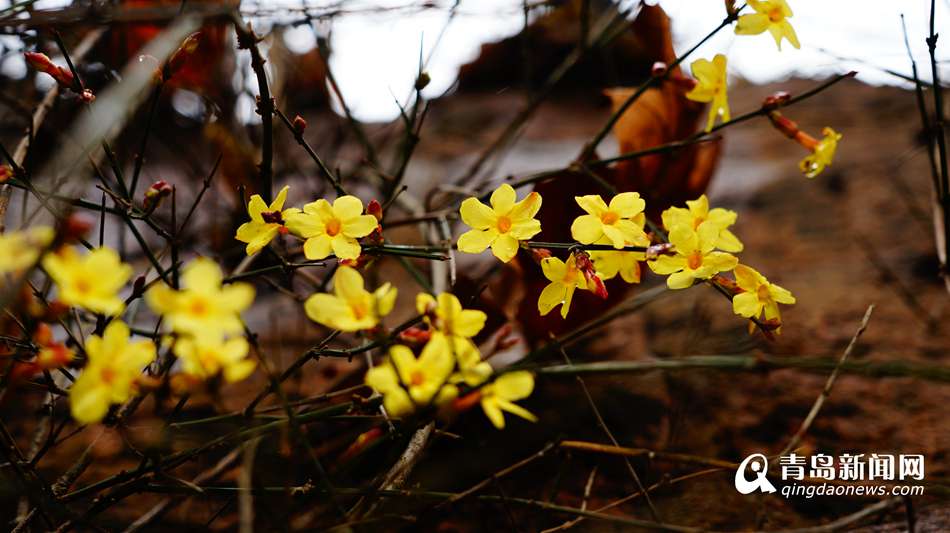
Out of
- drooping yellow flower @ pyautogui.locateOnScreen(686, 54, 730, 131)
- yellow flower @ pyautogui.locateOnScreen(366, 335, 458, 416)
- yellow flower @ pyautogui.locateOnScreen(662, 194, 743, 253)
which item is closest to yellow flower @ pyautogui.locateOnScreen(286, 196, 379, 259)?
yellow flower @ pyautogui.locateOnScreen(366, 335, 458, 416)

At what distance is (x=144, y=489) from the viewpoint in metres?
0.91

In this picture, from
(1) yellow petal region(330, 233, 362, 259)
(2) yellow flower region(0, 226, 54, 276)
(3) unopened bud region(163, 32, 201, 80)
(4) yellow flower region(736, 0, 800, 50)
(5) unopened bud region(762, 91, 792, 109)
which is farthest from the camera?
(5) unopened bud region(762, 91, 792, 109)

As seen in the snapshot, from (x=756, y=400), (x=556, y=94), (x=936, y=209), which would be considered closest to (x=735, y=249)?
(x=756, y=400)

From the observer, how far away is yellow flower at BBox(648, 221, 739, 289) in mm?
955

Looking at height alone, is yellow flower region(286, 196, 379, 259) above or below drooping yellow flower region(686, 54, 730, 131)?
above

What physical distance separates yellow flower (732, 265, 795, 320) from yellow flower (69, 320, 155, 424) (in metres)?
0.78

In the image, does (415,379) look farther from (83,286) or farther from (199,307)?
(83,286)

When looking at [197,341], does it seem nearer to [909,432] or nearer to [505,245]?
[505,245]

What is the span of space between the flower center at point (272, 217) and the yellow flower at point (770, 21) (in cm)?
83

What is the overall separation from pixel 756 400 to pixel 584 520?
621 mm

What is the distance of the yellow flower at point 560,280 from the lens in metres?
0.99

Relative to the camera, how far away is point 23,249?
0.68 meters

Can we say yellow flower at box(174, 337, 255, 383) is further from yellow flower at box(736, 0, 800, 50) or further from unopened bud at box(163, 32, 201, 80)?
yellow flower at box(736, 0, 800, 50)
